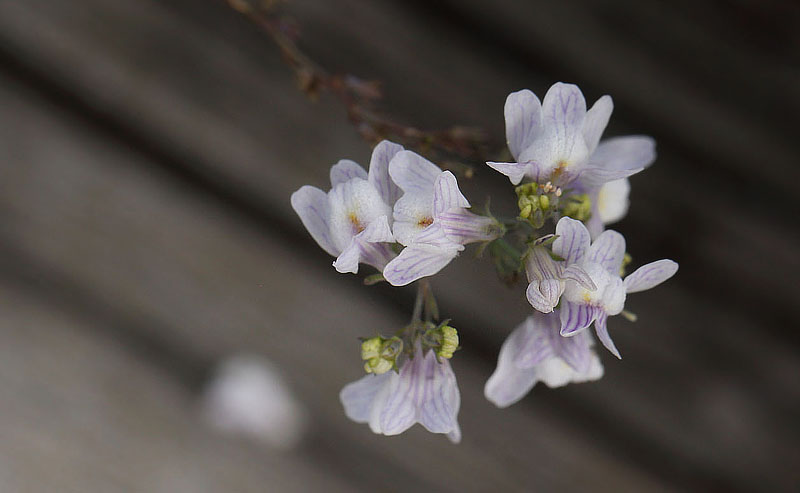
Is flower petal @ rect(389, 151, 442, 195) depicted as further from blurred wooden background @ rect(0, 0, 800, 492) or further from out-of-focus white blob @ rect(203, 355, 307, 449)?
out-of-focus white blob @ rect(203, 355, 307, 449)

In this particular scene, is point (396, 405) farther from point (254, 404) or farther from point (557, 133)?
point (254, 404)

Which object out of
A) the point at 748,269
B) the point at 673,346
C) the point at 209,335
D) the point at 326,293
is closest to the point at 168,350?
the point at 209,335

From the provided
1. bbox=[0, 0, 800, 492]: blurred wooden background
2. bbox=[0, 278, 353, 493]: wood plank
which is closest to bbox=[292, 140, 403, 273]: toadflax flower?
bbox=[0, 0, 800, 492]: blurred wooden background

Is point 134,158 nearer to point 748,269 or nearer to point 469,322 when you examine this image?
point 469,322

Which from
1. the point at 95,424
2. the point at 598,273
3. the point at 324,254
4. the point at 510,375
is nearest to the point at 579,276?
the point at 598,273

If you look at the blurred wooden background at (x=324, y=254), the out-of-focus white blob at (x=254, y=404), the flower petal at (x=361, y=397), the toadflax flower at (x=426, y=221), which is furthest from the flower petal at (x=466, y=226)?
the out-of-focus white blob at (x=254, y=404)

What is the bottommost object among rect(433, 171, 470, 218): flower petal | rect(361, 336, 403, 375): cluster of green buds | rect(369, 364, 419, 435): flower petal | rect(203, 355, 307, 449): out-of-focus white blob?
rect(369, 364, 419, 435): flower petal
